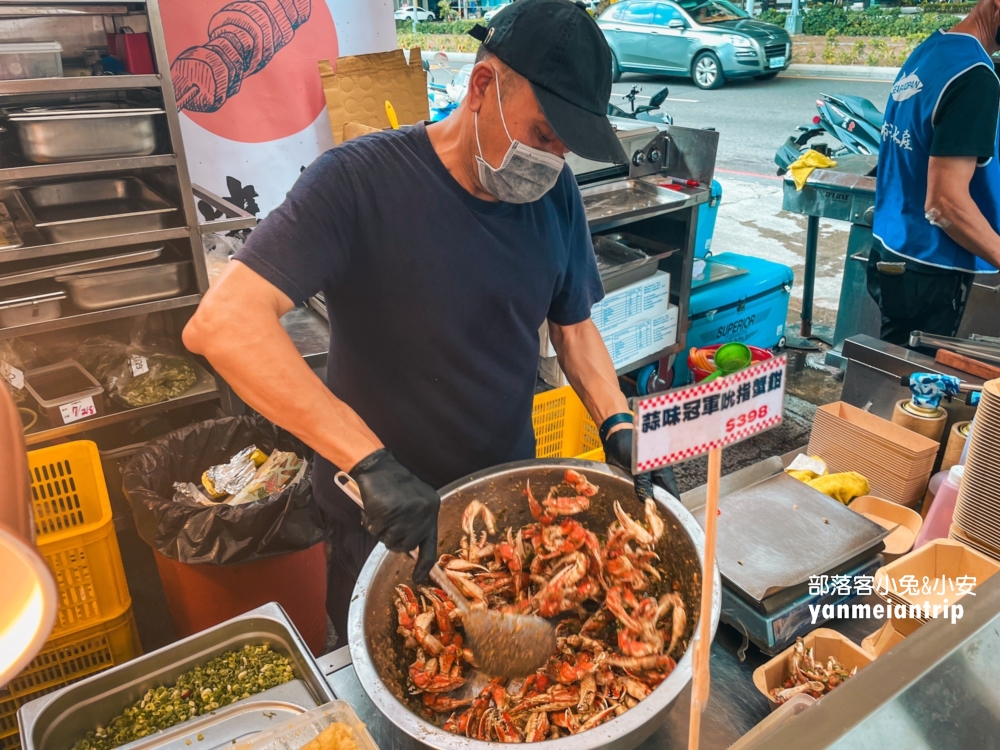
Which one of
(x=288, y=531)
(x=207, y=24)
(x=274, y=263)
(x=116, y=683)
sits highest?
(x=207, y=24)

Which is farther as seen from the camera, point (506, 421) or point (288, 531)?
point (288, 531)

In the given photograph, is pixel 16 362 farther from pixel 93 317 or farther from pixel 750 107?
pixel 750 107

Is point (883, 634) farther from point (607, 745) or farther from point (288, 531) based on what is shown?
point (288, 531)

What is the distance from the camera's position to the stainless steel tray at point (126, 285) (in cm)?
282

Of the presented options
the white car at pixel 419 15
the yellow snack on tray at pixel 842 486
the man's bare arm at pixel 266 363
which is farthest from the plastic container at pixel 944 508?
the white car at pixel 419 15

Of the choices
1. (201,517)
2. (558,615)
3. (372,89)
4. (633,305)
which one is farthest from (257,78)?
(558,615)

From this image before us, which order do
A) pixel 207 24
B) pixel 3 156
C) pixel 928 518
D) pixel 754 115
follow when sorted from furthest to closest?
pixel 754 115
pixel 207 24
pixel 3 156
pixel 928 518

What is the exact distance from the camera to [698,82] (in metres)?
13.7

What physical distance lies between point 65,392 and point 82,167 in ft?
3.12

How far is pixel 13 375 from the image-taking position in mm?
2916

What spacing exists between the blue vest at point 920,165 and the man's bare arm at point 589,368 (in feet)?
6.81

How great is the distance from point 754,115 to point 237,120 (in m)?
10.7

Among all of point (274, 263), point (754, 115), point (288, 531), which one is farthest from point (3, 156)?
point (754, 115)

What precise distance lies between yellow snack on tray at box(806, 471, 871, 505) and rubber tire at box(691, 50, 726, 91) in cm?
1309
